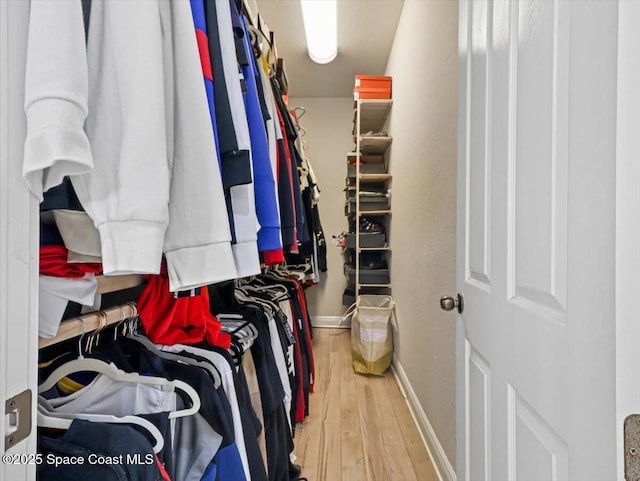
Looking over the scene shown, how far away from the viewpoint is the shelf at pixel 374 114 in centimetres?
307

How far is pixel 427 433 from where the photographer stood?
1.75 metres

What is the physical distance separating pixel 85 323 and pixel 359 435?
5.36 feet

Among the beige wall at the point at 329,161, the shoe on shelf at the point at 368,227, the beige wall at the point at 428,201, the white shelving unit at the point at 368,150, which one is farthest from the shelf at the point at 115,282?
the beige wall at the point at 329,161

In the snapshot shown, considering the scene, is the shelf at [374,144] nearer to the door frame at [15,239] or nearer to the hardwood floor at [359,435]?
the hardwood floor at [359,435]

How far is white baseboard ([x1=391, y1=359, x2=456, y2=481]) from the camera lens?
1.46m

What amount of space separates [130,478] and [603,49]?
2.89 feet

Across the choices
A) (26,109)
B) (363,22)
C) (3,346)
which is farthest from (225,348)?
(363,22)

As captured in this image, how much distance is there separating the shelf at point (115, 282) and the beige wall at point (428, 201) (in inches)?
45.1

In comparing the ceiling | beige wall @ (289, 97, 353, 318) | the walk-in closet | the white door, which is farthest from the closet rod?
beige wall @ (289, 97, 353, 318)

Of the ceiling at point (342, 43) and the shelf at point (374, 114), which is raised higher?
the ceiling at point (342, 43)

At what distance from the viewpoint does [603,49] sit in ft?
1.41

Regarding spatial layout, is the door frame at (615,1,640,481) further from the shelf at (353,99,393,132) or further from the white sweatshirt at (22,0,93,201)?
the shelf at (353,99,393,132)

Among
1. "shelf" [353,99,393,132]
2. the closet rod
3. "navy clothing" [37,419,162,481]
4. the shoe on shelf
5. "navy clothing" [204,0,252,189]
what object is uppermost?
"shelf" [353,99,393,132]

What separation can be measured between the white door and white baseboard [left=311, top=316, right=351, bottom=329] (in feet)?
10.3
